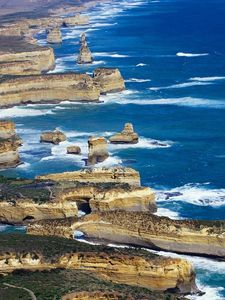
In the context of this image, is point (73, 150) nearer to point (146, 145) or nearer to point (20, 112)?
point (146, 145)

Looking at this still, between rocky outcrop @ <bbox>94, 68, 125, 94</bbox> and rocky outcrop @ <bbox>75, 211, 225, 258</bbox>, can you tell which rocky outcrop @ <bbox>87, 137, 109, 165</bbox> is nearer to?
rocky outcrop @ <bbox>75, 211, 225, 258</bbox>

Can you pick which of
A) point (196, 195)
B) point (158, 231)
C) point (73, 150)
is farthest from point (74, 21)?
point (158, 231)

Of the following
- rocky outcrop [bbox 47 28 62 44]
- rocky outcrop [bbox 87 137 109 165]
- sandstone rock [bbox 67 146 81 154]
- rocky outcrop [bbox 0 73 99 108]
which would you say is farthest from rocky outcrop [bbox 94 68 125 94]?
rocky outcrop [bbox 47 28 62 44]

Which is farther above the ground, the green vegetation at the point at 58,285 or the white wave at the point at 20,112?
the green vegetation at the point at 58,285

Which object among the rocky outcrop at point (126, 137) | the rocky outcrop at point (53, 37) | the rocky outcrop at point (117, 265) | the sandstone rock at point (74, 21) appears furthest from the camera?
the sandstone rock at point (74, 21)

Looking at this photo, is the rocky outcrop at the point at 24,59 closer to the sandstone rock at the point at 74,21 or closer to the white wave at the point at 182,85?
the white wave at the point at 182,85

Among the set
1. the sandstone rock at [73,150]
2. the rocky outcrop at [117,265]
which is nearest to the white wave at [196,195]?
the sandstone rock at [73,150]

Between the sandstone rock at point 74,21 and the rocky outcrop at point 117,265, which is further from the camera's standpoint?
the sandstone rock at point 74,21
